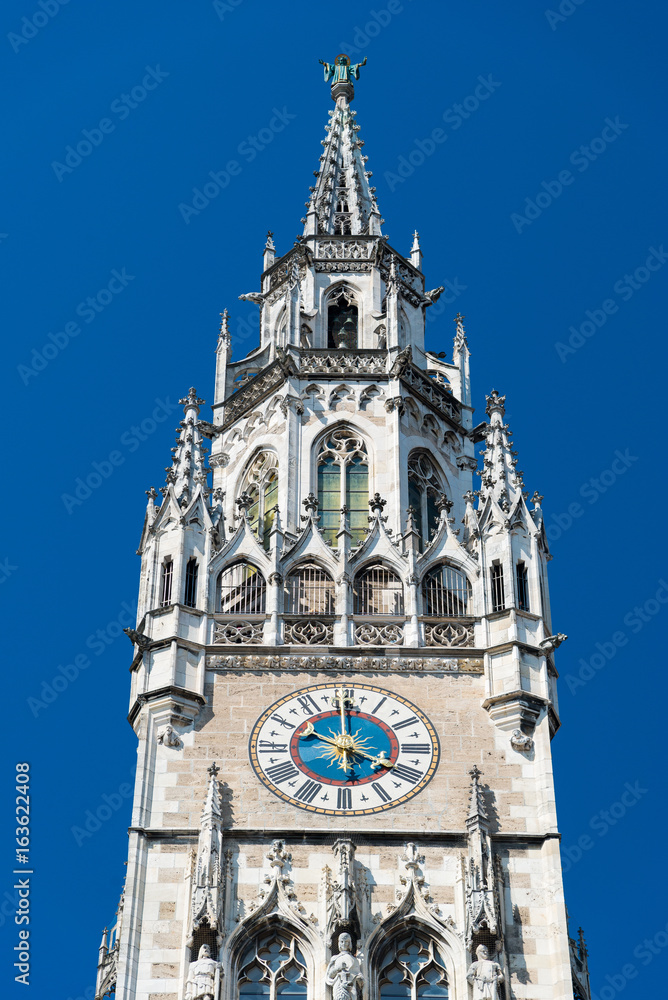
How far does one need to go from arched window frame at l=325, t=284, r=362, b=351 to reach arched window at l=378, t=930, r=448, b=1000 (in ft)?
58.2

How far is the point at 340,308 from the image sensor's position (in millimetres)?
51969

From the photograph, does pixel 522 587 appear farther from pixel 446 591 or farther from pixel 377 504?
pixel 377 504

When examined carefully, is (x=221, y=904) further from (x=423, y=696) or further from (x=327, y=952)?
(x=423, y=696)

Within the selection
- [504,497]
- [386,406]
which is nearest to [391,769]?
[504,497]

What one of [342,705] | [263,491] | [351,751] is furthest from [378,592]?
[263,491]

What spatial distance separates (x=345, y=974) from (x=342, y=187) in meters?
25.8

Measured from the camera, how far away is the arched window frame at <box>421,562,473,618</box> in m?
42.5

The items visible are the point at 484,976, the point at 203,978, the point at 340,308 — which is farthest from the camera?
the point at 340,308

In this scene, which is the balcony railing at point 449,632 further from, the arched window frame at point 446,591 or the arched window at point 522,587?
the arched window at point 522,587

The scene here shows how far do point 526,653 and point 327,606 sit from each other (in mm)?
4206

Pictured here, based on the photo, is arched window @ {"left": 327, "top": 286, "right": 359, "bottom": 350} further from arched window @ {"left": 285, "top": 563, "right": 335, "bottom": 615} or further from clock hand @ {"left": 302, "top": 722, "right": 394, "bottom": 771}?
clock hand @ {"left": 302, "top": 722, "right": 394, "bottom": 771}

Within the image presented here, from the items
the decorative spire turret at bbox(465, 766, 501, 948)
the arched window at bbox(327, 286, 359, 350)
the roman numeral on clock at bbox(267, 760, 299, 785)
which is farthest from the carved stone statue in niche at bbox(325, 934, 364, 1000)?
the arched window at bbox(327, 286, 359, 350)

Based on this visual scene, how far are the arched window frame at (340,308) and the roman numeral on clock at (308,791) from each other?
1459 cm

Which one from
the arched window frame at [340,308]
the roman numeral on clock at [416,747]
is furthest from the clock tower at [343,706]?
the arched window frame at [340,308]
